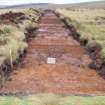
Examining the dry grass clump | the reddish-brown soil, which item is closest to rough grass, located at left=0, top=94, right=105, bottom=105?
the reddish-brown soil

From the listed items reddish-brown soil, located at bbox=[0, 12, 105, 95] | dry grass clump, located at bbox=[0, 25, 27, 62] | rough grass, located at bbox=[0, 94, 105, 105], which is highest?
rough grass, located at bbox=[0, 94, 105, 105]

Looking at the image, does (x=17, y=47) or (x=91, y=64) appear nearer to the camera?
(x=91, y=64)

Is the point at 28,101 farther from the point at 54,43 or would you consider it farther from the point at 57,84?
the point at 54,43

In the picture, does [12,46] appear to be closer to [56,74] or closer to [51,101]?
[56,74]

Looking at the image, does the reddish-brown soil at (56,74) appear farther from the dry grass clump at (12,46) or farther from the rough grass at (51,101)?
the rough grass at (51,101)

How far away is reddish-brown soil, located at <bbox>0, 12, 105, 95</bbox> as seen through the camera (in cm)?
1584

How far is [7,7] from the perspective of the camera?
92.8 m

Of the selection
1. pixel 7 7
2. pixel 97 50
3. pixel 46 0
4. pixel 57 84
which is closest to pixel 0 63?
pixel 57 84

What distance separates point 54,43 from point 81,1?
99.5 metres

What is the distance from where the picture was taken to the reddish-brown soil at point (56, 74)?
15839 mm

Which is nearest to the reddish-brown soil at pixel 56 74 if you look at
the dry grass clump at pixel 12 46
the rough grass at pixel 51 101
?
the dry grass clump at pixel 12 46

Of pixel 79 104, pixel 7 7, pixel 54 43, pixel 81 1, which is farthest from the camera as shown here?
pixel 81 1

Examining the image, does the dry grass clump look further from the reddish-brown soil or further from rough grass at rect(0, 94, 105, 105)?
rough grass at rect(0, 94, 105, 105)

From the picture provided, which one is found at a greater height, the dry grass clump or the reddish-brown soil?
the dry grass clump
